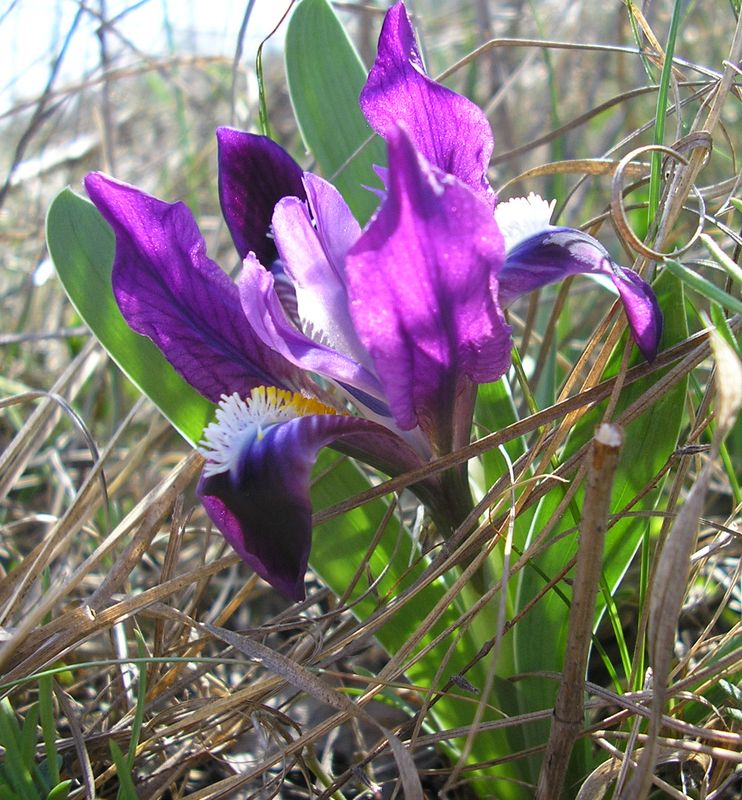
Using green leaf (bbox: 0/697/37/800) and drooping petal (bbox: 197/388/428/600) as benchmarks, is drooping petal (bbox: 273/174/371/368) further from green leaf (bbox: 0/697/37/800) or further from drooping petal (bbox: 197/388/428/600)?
green leaf (bbox: 0/697/37/800)

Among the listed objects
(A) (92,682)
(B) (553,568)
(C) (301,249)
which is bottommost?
(A) (92,682)

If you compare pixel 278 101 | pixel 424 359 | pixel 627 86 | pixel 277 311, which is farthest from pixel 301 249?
pixel 278 101

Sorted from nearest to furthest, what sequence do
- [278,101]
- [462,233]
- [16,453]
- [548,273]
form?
1. [462,233]
2. [548,273]
3. [16,453]
4. [278,101]

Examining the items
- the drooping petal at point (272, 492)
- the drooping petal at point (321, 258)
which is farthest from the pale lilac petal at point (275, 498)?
the drooping petal at point (321, 258)

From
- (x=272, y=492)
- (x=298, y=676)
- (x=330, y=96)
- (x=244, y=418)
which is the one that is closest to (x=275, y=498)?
(x=272, y=492)

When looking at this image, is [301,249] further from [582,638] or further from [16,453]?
[16,453]

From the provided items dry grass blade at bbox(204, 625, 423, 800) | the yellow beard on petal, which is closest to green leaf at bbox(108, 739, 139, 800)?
dry grass blade at bbox(204, 625, 423, 800)
